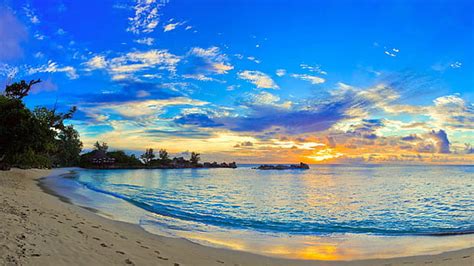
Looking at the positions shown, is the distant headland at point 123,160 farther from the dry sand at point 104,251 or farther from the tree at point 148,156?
the dry sand at point 104,251

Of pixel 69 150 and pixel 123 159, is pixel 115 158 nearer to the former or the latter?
pixel 123 159

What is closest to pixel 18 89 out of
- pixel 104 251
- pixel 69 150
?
pixel 104 251

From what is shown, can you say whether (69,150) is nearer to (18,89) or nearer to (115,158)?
(115,158)

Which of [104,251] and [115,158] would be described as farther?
[115,158]

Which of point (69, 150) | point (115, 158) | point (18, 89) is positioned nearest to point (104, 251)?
point (18, 89)

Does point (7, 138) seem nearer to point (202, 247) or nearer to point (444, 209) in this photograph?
point (202, 247)

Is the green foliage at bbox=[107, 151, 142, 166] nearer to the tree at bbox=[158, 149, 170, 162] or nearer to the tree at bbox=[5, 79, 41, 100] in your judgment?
the tree at bbox=[158, 149, 170, 162]

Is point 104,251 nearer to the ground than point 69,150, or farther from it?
nearer to the ground

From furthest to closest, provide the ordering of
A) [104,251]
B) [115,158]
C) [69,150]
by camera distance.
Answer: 1. [115,158]
2. [69,150]
3. [104,251]

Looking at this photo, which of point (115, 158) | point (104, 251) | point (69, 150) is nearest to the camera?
point (104, 251)

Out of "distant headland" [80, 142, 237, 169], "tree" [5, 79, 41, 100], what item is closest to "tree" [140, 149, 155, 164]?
"distant headland" [80, 142, 237, 169]

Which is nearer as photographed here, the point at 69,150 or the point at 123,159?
the point at 69,150

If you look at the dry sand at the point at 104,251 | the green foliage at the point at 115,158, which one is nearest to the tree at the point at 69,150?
the green foliage at the point at 115,158

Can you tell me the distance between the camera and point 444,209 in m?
23.4
